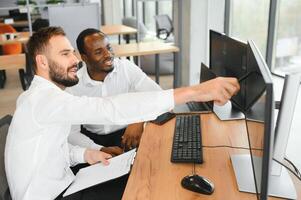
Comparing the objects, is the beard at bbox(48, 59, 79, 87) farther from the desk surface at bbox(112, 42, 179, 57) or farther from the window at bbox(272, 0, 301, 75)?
the desk surface at bbox(112, 42, 179, 57)

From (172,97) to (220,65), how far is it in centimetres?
80

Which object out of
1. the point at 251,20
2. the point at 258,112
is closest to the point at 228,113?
the point at 258,112

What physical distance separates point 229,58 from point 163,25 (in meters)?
5.43

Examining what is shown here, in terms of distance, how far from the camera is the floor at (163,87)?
199 centimetres

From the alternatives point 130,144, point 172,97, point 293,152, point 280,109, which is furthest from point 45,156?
point 293,152

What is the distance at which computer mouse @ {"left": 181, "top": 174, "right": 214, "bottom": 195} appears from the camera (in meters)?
1.14

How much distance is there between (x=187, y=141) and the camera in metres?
1.51

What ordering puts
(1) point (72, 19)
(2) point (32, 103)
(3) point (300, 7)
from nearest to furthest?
(2) point (32, 103) → (3) point (300, 7) → (1) point (72, 19)

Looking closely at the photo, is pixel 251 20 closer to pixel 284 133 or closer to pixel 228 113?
pixel 228 113

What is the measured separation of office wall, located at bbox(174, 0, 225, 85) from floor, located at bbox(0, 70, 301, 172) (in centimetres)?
75

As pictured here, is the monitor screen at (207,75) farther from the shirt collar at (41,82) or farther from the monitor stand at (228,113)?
the shirt collar at (41,82)

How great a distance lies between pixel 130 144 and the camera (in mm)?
1978

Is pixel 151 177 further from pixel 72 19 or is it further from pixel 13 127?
pixel 72 19

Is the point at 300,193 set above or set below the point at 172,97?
below
